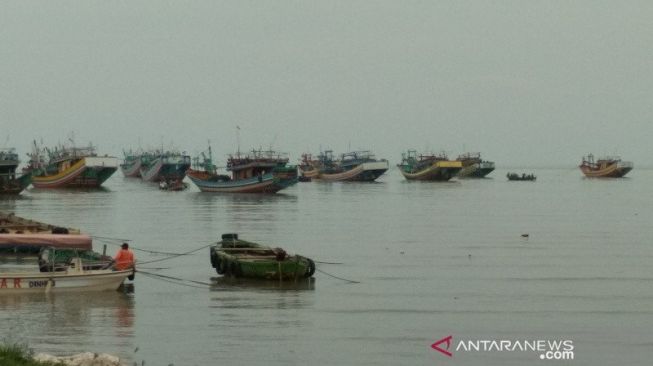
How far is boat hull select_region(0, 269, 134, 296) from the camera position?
23.4 m

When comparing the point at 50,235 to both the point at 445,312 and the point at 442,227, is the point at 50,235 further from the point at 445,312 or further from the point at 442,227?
the point at 442,227

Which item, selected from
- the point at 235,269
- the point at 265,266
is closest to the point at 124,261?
the point at 235,269

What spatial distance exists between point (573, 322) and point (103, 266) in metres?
12.4

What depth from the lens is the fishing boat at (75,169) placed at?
341 feet

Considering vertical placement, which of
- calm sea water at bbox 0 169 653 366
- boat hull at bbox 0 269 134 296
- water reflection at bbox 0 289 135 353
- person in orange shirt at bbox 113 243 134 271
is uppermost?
person in orange shirt at bbox 113 243 134 271

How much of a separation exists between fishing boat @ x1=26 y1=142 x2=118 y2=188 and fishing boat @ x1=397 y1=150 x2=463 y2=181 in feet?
169

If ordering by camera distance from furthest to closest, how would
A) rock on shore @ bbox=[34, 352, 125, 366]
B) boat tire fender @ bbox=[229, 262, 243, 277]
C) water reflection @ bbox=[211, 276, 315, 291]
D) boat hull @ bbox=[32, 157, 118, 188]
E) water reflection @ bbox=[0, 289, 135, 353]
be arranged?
boat hull @ bbox=[32, 157, 118, 188]
boat tire fender @ bbox=[229, 262, 243, 277]
water reflection @ bbox=[211, 276, 315, 291]
water reflection @ bbox=[0, 289, 135, 353]
rock on shore @ bbox=[34, 352, 125, 366]

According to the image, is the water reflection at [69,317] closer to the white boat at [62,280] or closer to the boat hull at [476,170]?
the white boat at [62,280]

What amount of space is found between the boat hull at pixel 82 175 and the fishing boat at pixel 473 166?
71908 mm

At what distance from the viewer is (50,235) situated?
34.8 meters

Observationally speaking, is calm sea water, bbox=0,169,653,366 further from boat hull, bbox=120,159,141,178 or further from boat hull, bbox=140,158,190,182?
boat hull, bbox=120,159,141,178

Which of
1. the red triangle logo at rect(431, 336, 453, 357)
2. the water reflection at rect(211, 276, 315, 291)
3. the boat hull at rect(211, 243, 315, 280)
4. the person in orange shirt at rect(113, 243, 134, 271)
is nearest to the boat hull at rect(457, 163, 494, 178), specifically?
the boat hull at rect(211, 243, 315, 280)

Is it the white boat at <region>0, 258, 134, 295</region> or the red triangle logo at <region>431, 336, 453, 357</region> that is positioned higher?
the white boat at <region>0, 258, 134, 295</region>

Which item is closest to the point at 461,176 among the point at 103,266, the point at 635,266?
the point at 635,266
